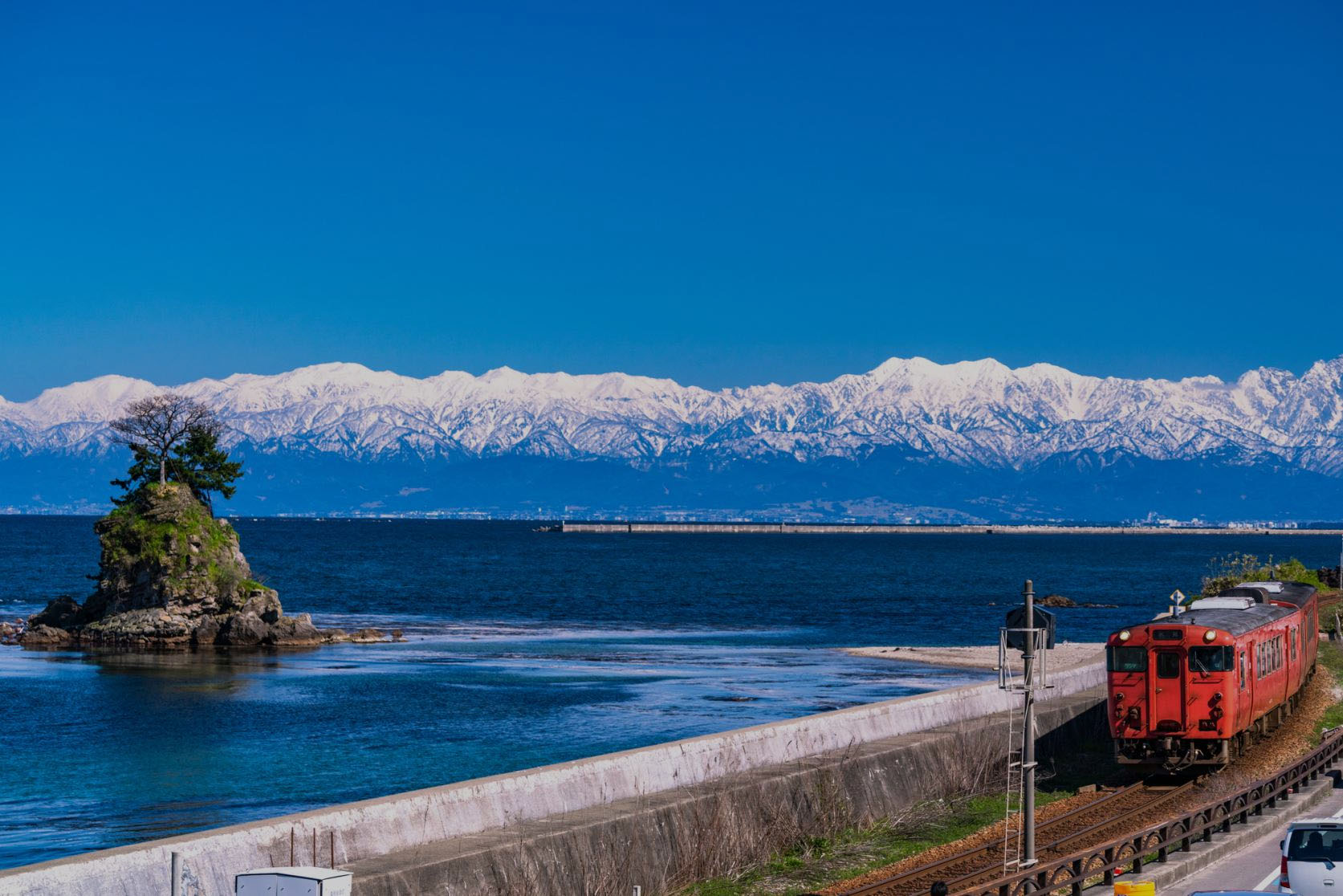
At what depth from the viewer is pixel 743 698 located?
5638 centimetres

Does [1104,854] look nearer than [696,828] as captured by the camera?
Yes

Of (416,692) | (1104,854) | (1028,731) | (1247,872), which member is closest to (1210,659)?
(1247,872)

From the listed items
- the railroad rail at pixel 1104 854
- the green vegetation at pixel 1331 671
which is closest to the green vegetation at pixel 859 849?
the railroad rail at pixel 1104 854

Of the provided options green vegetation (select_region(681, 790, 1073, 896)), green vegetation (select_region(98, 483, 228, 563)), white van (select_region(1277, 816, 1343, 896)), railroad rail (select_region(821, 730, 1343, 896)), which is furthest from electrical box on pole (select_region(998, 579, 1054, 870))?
green vegetation (select_region(98, 483, 228, 563))

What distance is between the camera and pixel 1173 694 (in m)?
31.3

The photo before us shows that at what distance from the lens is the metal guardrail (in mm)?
20906

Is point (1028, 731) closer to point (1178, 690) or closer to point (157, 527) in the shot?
point (1178, 690)

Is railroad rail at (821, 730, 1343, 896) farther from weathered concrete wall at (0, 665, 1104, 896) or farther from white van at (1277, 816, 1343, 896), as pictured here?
weathered concrete wall at (0, 665, 1104, 896)

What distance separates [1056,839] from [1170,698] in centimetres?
582

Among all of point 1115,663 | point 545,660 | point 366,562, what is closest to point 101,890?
point 1115,663

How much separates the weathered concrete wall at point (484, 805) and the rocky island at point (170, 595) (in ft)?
176

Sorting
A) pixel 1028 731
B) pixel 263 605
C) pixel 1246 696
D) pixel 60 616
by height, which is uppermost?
pixel 1028 731

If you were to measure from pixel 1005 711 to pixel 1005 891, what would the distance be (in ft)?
51.4

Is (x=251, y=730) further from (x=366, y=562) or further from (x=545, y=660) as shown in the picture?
(x=366, y=562)
